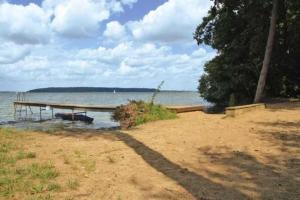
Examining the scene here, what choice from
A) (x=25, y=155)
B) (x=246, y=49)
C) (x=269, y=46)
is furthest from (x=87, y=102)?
(x=25, y=155)

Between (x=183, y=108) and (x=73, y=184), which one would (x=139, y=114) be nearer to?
(x=183, y=108)

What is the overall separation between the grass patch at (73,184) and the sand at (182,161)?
12cm

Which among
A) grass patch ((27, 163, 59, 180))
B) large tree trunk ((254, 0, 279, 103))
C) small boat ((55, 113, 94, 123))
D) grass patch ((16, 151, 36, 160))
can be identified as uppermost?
large tree trunk ((254, 0, 279, 103))

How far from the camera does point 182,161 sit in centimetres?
914

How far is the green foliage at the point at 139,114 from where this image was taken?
18.4 meters

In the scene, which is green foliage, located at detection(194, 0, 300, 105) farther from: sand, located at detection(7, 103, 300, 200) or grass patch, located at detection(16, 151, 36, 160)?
grass patch, located at detection(16, 151, 36, 160)

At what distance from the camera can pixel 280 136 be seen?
1184 centimetres

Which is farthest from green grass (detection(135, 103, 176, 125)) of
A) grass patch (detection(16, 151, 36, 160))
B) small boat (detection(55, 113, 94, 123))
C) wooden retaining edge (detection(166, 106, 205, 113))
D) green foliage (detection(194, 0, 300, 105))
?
small boat (detection(55, 113, 94, 123))

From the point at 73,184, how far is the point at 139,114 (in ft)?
38.5

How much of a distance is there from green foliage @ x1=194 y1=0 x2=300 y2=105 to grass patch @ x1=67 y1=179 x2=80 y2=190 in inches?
689

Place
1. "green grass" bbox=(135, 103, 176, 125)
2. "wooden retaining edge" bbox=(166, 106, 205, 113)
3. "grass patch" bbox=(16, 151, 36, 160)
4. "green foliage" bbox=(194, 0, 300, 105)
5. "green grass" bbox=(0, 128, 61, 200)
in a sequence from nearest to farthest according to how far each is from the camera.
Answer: "green grass" bbox=(0, 128, 61, 200) < "grass patch" bbox=(16, 151, 36, 160) < "green grass" bbox=(135, 103, 176, 125) < "wooden retaining edge" bbox=(166, 106, 205, 113) < "green foliage" bbox=(194, 0, 300, 105)

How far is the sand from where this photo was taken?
6.93m

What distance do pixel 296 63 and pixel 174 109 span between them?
8.59 meters

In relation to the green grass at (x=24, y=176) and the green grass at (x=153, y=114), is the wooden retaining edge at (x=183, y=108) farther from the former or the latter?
the green grass at (x=24, y=176)
